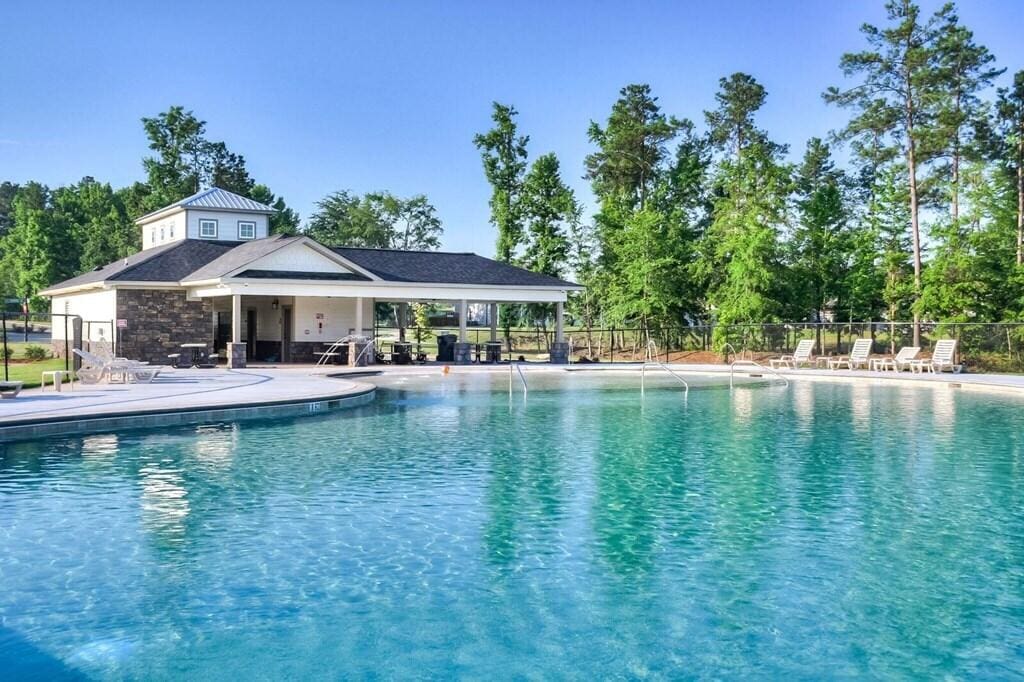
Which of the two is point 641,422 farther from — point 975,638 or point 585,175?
point 585,175

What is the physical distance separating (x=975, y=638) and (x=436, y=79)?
101 ft

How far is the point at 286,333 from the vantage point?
106 feet

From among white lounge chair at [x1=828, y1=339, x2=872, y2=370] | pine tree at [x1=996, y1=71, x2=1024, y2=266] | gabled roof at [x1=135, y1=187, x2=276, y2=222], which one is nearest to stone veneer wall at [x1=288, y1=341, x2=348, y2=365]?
gabled roof at [x1=135, y1=187, x2=276, y2=222]

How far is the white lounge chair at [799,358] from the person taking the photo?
101 feet

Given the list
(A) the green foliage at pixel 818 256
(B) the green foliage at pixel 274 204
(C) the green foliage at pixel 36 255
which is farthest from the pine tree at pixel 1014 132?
(C) the green foliage at pixel 36 255

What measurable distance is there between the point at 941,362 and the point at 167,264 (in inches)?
1026

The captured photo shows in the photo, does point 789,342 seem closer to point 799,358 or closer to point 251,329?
point 799,358

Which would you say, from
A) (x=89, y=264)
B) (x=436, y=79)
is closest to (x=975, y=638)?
(x=436, y=79)

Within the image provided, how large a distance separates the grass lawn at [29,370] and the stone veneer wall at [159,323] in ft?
8.02

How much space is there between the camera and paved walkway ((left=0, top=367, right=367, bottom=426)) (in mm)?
14414

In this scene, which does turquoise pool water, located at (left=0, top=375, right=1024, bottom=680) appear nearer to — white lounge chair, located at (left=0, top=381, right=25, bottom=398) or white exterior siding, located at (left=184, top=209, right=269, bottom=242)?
white lounge chair, located at (left=0, top=381, right=25, bottom=398)

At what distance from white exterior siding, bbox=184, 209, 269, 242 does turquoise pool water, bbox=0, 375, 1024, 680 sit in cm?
2456

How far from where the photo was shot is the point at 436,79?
33.4 meters

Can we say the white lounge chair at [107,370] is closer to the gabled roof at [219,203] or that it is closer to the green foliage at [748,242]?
the gabled roof at [219,203]
